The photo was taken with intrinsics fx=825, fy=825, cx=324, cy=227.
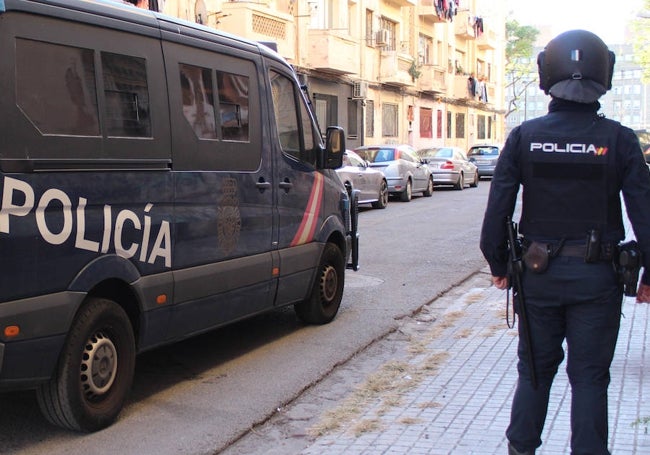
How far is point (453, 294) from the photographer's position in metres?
9.08

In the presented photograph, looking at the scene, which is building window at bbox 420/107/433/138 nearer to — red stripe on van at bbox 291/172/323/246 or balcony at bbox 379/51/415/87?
balcony at bbox 379/51/415/87

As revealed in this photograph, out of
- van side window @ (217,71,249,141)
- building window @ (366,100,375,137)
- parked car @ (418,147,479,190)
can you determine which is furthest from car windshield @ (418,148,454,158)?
van side window @ (217,71,249,141)

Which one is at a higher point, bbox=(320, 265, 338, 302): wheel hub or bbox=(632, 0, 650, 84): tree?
bbox=(632, 0, 650, 84): tree

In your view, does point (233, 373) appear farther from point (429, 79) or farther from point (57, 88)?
point (429, 79)

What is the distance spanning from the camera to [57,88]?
4.43 m

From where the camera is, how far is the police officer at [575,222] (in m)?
3.57

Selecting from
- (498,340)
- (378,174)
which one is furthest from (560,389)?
(378,174)

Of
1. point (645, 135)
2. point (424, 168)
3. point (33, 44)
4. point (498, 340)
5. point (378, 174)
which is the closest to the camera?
point (33, 44)

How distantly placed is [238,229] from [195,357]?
115 cm

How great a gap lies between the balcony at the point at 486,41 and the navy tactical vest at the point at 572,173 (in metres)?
47.8

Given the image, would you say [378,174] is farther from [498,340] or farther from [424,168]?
[498,340]

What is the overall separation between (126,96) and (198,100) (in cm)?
73

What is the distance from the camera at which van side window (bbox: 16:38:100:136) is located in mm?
4211

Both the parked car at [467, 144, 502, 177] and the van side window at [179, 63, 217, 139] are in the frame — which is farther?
the parked car at [467, 144, 502, 177]
